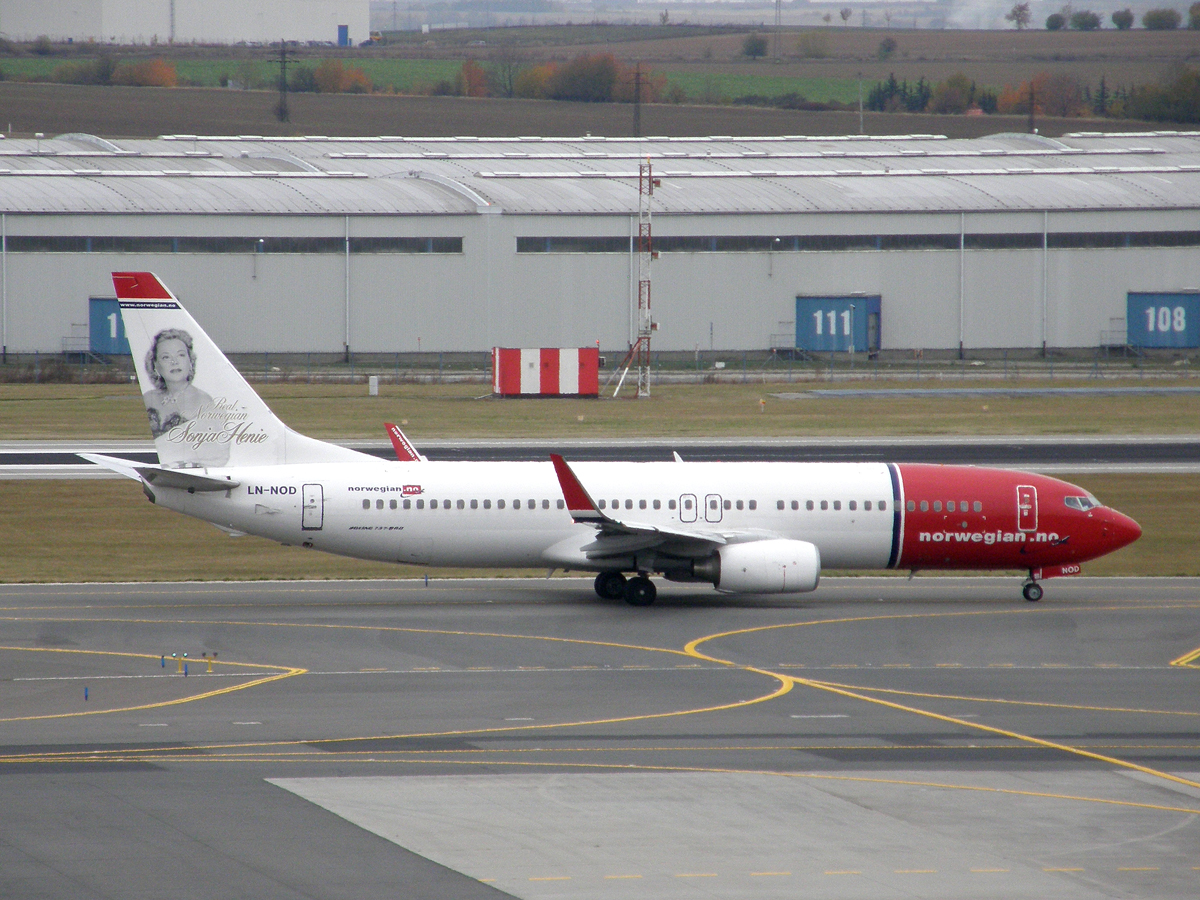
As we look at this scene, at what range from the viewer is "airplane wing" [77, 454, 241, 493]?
36406 millimetres

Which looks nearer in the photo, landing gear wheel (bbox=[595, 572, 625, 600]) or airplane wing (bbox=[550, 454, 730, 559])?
airplane wing (bbox=[550, 454, 730, 559])

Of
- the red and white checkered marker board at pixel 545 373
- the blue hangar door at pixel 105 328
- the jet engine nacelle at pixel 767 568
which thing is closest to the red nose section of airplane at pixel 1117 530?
the jet engine nacelle at pixel 767 568

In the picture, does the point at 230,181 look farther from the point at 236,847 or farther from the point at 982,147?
the point at 236,847

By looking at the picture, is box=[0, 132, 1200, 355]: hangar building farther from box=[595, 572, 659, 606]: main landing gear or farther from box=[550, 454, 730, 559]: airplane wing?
box=[550, 454, 730, 559]: airplane wing

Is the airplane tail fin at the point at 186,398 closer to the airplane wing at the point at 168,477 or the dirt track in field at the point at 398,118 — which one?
the airplane wing at the point at 168,477

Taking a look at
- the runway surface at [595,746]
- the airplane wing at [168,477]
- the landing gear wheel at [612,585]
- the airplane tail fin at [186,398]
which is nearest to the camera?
the runway surface at [595,746]

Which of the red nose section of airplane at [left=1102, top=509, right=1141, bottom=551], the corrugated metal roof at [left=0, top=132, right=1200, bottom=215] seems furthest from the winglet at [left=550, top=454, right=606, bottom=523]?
the corrugated metal roof at [left=0, top=132, right=1200, bottom=215]

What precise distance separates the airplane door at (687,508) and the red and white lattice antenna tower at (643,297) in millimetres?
47194

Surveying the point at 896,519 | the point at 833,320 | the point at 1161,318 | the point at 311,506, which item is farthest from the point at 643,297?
the point at 311,506

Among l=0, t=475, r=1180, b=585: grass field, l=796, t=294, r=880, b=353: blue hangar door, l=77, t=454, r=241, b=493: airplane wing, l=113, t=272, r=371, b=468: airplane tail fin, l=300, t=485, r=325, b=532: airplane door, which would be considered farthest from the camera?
l=796, t=294, r=880, b=353: blue hangar door

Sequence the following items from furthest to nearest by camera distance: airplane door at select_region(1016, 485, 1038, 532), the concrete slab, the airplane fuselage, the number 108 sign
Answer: the number 108 sign → airplane door at select_region(1016, 485, 1038, 532) → the airplane fuselage → the concrete slab

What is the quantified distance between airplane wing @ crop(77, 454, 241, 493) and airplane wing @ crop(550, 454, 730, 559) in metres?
8.45

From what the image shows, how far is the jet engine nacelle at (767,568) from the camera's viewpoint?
36688mm

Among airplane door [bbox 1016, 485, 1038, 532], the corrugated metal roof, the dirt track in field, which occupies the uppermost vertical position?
the dirt track in field
